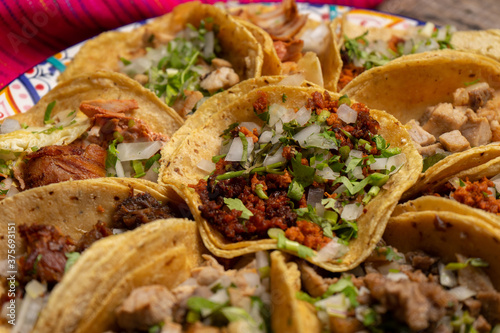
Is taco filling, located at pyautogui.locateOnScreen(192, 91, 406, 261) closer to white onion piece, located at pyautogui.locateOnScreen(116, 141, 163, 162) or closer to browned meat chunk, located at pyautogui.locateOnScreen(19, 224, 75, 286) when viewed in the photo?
white onion piece, located at pyautogui.locateOnScreen(116, 141, 163, 162)

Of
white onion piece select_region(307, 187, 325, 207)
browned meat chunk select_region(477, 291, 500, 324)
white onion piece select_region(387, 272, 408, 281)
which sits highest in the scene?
white onion piece select_region(307, 187, 325, 207)

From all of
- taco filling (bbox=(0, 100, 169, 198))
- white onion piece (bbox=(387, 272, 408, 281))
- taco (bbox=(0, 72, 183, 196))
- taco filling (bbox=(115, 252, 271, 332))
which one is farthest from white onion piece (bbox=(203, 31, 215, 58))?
white onion piece (bbox=(387, 272, 408, 281))

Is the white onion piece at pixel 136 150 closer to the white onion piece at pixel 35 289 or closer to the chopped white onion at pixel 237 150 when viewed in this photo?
the chopped white onion at pixel 237 150

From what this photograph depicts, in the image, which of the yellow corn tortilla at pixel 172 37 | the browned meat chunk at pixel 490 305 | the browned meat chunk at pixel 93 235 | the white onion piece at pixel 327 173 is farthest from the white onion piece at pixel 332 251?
the yellow corn tortilla at pixel 172 37

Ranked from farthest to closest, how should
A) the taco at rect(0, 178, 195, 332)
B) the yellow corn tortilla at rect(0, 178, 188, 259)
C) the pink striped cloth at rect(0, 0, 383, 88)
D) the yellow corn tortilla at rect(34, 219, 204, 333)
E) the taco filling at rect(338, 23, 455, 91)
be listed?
1. the pink striped cloth at rect(0, 0, 383, 88)
2. the taco filling at rect(338, 23, 455, 91)
3. the yellow corn tortilla at rect(0, 178, 188, 259)
4. the taco at rect(0, 178, 195, 332)
5. the yellow corn tortilla at rect(34, 219, 204, 333)

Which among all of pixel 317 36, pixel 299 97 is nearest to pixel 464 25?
pixel 317 36

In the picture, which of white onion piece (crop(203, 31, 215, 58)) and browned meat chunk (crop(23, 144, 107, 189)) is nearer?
browned meat chunk (crop(23, 144, 107, 189))
